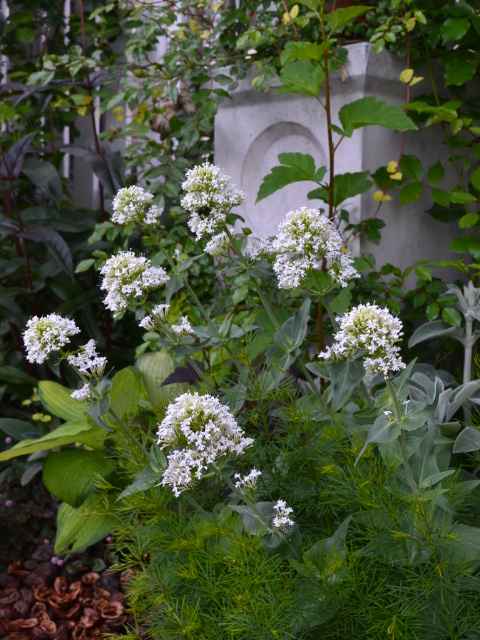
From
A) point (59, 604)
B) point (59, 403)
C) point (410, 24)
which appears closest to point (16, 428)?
A: point (59, 403)

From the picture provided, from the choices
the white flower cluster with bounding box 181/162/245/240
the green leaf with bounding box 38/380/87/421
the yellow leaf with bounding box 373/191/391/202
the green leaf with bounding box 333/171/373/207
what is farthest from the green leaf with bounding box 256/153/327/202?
the green leaf with bounding box 38/380/87/421

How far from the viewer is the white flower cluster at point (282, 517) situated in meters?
0.95

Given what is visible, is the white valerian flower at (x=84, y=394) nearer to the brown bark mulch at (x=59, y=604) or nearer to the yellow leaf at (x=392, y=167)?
the brown bark mulch at (x=59, y=604)

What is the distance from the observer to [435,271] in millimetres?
2162

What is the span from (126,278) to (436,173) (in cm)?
120

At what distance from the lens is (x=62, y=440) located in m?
1.76

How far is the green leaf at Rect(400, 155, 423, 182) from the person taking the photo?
1967mm

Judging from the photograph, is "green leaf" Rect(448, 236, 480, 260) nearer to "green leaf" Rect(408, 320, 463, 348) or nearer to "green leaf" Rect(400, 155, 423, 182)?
"green leaf" Rect(400, 155, 423, 182)

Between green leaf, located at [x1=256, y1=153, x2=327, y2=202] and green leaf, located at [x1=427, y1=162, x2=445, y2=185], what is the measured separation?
410 millimetres

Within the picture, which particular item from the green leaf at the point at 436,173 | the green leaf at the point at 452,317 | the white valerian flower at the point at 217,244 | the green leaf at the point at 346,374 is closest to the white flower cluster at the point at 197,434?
the green leaf at the point at 346,374

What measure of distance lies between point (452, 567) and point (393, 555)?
0.08m

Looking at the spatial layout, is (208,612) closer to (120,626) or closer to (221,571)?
(221,571)

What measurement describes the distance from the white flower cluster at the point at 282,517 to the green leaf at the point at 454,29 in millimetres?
1327

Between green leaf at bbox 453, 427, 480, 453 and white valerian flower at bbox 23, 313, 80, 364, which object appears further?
green leaf at bbox 453, 427, 480, 453
